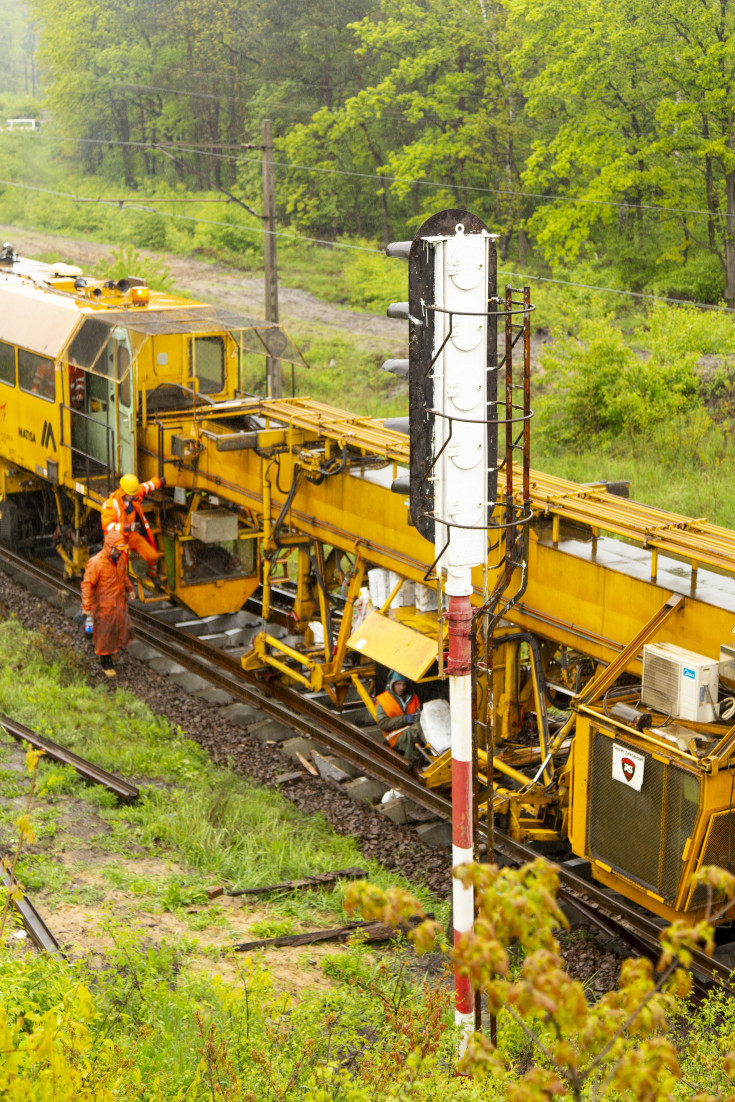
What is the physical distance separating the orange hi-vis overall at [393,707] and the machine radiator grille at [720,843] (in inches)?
136

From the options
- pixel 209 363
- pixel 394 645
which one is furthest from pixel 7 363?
pixel 394 645

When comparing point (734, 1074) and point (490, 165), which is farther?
point (490, 165)

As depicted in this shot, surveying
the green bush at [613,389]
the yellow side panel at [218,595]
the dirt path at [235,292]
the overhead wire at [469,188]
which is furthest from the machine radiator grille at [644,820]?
the dirt path at [235,292]

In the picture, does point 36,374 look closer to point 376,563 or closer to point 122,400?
point 122,400

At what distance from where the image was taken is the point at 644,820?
6812 mm

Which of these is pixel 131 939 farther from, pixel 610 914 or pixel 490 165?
pixel 490 165

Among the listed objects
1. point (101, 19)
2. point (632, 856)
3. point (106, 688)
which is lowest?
point (106, 688)

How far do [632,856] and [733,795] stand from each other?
761mm

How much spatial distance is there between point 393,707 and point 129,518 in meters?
3.88

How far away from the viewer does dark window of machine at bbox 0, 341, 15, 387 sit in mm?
14609

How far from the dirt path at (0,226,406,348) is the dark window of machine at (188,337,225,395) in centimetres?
1675

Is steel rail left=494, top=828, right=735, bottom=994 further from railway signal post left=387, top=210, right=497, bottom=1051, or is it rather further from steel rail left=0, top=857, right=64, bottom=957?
steel rail left=0, top=857, right=64, bottom=957

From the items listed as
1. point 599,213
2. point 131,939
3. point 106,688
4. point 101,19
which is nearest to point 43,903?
point 131,939

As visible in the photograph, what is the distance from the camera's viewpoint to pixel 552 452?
20953 mm
